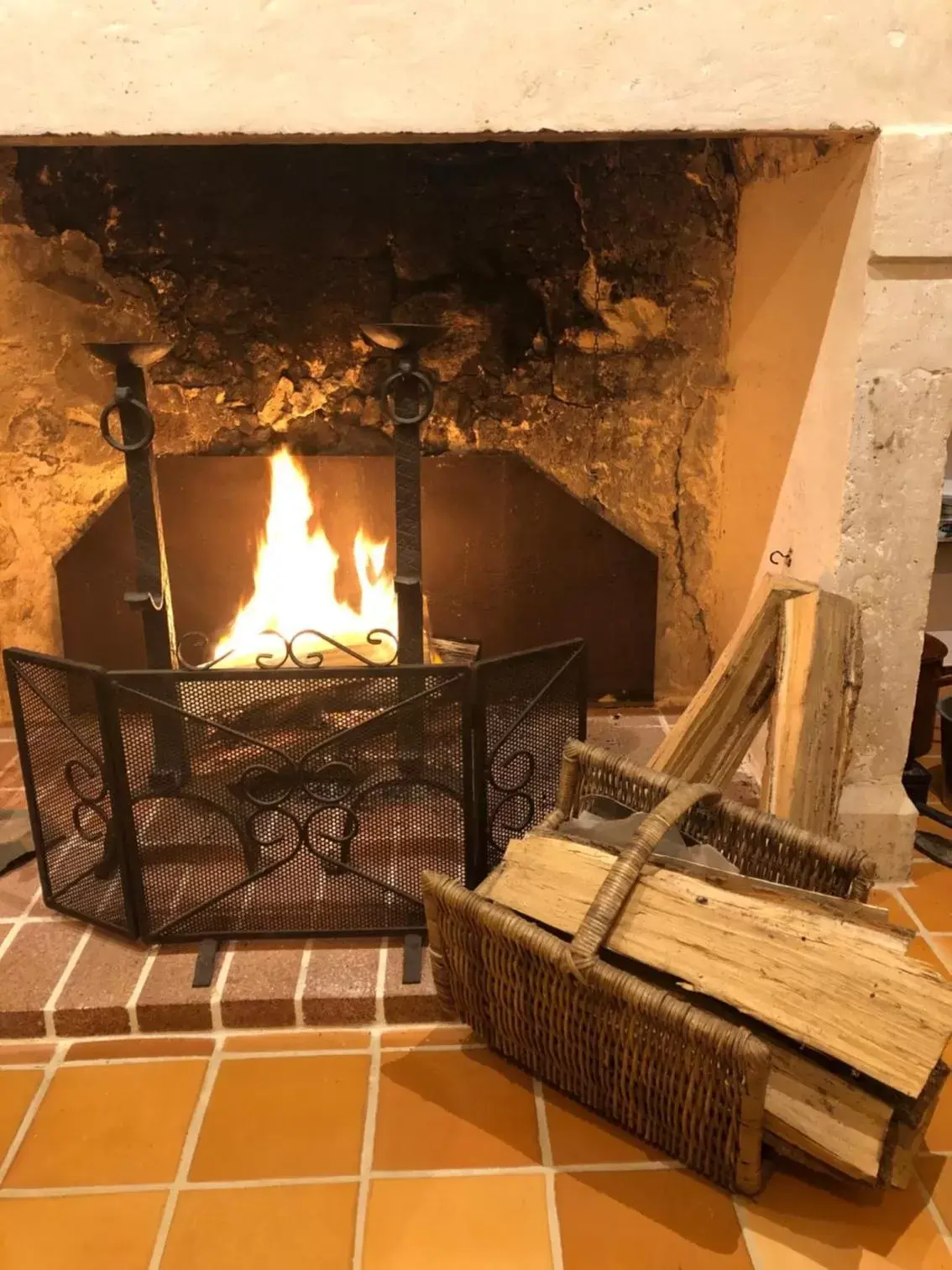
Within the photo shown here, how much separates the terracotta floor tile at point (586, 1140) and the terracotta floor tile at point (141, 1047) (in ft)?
1.86

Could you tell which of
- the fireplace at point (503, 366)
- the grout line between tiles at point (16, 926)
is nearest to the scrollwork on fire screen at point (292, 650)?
the fireplace at point (503, 366)

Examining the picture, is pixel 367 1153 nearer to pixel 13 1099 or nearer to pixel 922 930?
pixel 13 1099

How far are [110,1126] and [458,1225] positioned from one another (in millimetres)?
540

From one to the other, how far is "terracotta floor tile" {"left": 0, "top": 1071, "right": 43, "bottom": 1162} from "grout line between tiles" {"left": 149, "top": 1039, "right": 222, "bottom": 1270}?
0.26 m

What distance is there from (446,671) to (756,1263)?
2.99ft

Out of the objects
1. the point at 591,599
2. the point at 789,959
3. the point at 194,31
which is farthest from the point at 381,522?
the point at 789,959

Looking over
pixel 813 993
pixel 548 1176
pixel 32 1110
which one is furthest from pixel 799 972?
pixel 32 1110

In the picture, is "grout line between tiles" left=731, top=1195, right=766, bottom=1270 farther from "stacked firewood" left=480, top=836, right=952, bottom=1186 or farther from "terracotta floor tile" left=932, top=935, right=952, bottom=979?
"terracotta floor tile" left=932, top=935, right=952, bottom=979

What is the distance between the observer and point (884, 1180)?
1.22m

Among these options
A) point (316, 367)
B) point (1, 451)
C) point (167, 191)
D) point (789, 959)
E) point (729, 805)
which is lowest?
point (789, 959)

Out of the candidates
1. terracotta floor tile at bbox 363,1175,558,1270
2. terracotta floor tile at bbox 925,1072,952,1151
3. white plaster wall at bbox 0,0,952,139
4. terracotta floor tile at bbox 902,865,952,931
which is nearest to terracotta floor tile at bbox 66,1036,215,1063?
terracotta floor tile at bbox 363,1175,558,1270

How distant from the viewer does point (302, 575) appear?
7.85ft

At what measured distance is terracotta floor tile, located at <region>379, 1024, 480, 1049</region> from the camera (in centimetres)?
153

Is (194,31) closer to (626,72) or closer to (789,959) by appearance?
(626,72)
